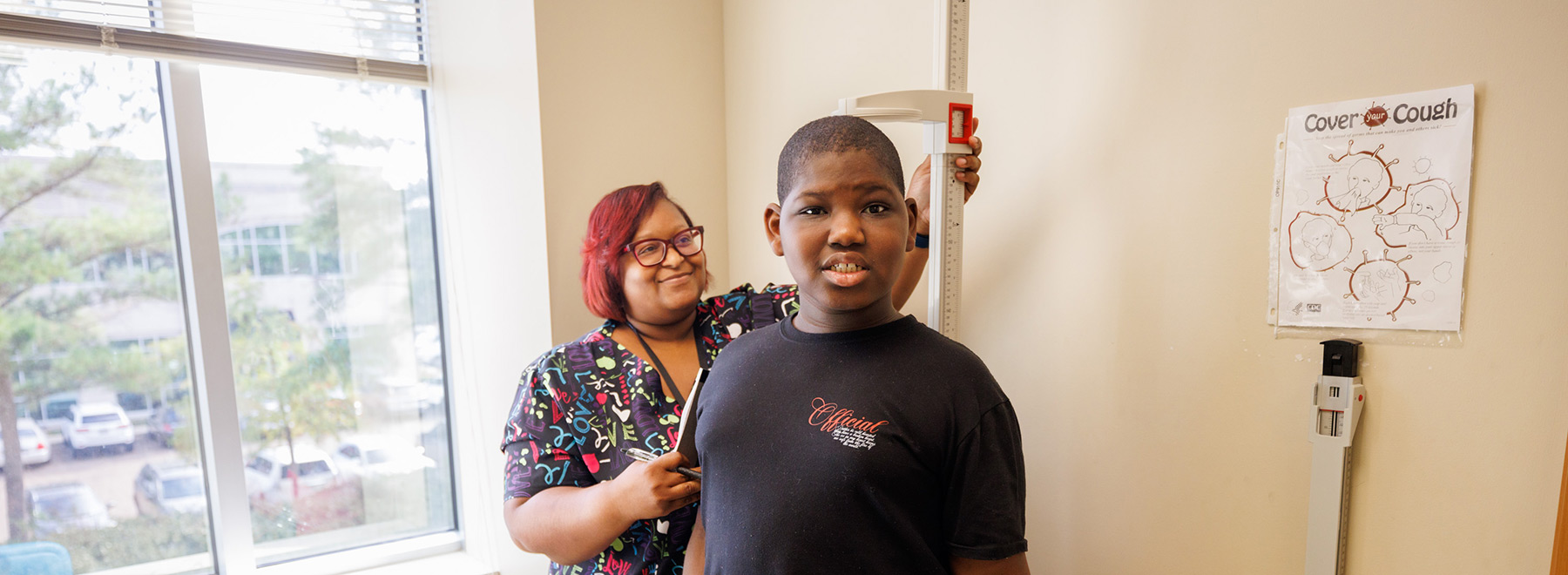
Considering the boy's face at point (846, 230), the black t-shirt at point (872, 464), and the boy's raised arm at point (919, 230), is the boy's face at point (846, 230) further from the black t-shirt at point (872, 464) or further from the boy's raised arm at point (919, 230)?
the boy's raised arm at point (919, 230)

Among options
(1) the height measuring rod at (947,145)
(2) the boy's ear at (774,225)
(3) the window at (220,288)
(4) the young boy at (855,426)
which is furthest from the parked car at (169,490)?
(1) the height measuring rod at (947,145)

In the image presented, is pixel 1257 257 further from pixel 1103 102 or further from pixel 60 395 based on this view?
pixel 60 395

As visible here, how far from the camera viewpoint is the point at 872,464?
880 millimetres

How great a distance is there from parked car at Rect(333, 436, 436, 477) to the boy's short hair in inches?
76.3

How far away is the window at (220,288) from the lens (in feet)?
6.04

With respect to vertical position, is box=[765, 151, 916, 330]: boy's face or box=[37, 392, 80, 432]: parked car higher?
box=[765, 151, 916, 330]: boy's face

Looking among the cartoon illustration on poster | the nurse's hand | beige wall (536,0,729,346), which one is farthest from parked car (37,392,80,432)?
the cartoon illustration on poster

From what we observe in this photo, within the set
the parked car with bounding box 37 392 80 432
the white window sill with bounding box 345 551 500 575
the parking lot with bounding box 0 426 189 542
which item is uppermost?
the parked car with bounding box 37 392 80 432

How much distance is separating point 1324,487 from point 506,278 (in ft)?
6.13

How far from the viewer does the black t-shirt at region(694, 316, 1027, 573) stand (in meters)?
0.87

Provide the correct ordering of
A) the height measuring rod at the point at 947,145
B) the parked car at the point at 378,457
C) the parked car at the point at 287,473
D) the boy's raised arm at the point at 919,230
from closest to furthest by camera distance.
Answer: the height measuring rod at the point at 947,145 → the boy's raised arm at the point at 919,230 → the parked car at the point at 287,473 → the parked car at the point at 378,457

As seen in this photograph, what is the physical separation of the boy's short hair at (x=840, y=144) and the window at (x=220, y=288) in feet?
5.45

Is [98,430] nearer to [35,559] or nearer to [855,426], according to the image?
[35,559]

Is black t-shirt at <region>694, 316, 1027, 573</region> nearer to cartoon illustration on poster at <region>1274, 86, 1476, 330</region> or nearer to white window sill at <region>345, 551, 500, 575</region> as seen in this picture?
cartoon illustration on poster at <region>1274, 86, 1476, 330</region>
